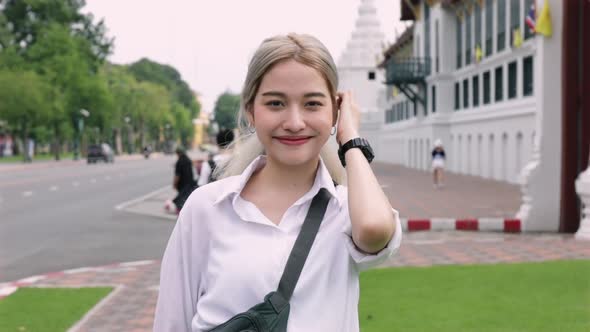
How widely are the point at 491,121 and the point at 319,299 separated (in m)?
31.2

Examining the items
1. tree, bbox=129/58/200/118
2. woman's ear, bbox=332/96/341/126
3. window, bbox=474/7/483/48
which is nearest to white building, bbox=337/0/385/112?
window, bbox=474/7/483/48

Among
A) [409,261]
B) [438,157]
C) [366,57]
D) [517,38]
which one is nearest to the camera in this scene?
[409,261]

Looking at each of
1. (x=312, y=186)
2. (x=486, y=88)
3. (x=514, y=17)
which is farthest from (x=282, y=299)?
(x=486, y=88)

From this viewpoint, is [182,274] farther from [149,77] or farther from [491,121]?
[149,77]

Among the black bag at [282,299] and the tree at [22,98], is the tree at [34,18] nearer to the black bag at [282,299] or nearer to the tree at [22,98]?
the tree at [22,98]

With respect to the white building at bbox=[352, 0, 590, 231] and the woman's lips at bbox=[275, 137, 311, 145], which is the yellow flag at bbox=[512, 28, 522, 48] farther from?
the woman's lips at bbox=[275, 137, 311, 145]

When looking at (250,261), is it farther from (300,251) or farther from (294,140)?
(294,140)

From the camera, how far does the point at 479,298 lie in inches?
279

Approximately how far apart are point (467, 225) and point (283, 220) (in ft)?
37.8

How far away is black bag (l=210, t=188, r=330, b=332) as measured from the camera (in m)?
1.89

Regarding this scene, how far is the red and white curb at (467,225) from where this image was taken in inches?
511

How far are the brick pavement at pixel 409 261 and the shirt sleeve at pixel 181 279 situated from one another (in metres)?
4.23

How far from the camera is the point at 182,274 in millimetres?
2123

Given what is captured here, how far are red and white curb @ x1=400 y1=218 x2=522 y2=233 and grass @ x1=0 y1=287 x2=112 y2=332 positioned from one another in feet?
21.5
